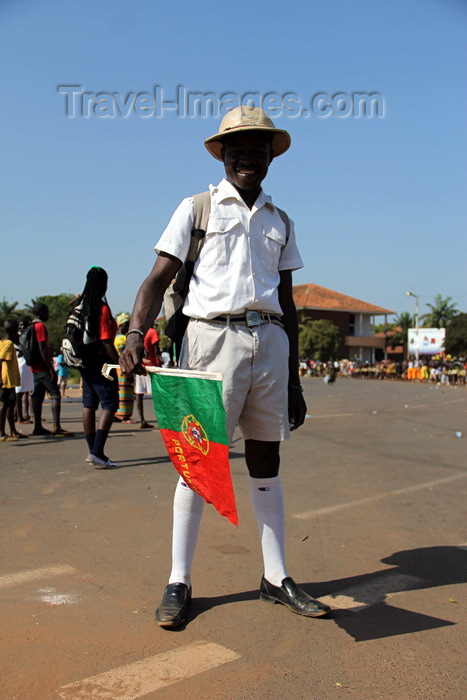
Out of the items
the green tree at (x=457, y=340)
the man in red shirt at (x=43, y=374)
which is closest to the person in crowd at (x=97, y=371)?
the man in red shirt at (x=43, y=374)

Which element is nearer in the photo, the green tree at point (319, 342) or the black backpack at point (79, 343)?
the black backpack at point (79, 343)

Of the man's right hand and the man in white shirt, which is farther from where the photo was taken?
the man in white shirt

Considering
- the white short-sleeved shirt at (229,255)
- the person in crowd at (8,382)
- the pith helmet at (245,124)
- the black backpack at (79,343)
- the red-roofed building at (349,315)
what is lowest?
the person in crowd at (8,382)

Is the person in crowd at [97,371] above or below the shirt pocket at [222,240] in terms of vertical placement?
below

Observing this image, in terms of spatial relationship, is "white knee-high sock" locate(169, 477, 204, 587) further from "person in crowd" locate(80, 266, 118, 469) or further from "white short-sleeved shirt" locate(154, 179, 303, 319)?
"person in crowd" locate(80, 266, 118, 469)

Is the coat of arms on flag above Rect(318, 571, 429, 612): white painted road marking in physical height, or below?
above

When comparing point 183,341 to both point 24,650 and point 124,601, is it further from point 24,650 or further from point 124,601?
point 24,650

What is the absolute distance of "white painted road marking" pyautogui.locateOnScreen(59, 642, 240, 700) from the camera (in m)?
2.22

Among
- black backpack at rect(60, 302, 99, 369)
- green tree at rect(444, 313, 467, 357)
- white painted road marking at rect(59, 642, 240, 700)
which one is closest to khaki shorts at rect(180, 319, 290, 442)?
white painted road marking at rect(59, 642, 240, 700)

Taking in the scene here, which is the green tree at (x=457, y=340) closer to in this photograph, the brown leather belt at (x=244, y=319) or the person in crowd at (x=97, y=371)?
the person in crowd at (x=97, y=371)

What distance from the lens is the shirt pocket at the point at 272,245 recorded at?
10.2ft

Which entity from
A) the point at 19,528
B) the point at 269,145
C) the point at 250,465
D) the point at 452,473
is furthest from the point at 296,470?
the point at 269,145

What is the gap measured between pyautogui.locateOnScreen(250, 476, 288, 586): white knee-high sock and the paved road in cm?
20

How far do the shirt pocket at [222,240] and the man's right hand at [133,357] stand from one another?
509mm
